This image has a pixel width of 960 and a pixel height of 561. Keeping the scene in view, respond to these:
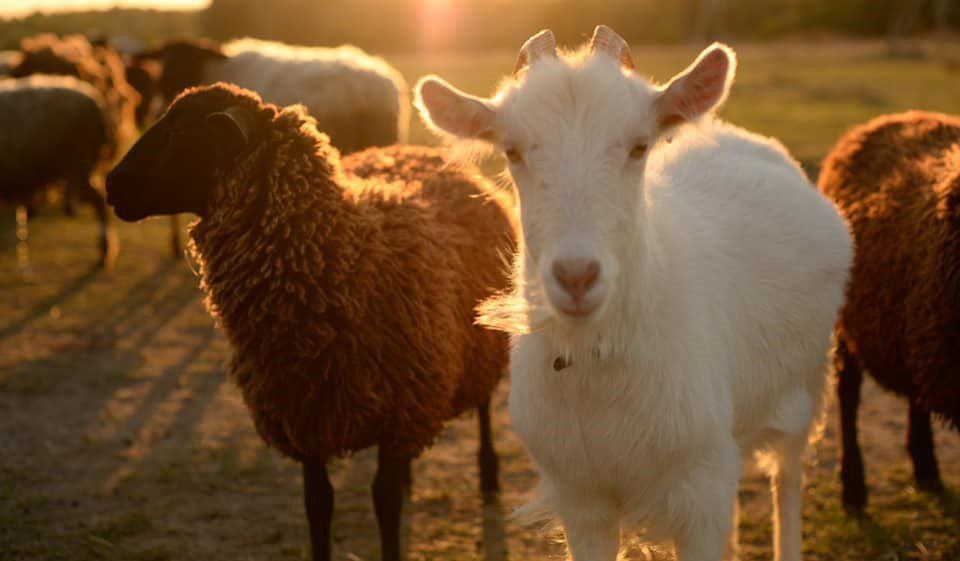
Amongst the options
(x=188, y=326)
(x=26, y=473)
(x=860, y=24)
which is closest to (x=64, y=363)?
(x=188, y=326)

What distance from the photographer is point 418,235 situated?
4523mm

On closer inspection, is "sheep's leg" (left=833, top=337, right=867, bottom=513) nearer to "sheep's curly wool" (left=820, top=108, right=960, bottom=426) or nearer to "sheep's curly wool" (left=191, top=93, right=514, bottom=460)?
"sheep's curly wool" (left=820, top=108, right=960, bottom=426)

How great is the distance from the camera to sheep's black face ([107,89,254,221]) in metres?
4.17

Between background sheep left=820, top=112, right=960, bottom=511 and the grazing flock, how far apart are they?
13 mm

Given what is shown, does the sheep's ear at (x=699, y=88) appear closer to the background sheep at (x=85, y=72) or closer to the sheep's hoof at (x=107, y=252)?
the sheep's hoof at (x=107, y=252)

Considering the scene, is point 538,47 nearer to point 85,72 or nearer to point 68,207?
point 85,72

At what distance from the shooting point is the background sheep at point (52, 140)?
10344 mm

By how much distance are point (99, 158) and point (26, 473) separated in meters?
6.12

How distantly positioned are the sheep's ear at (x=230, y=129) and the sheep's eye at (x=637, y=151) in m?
1.88

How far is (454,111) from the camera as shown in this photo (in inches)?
123

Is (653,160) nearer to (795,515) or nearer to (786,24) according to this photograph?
(795,515)

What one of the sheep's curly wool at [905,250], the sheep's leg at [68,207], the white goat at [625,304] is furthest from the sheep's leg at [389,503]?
the sheep's leg at [68,207]

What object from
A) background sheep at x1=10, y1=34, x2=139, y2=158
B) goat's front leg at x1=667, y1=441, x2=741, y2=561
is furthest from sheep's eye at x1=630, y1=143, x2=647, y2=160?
background sheep at x1=10, y1=34, x2=139, y2=158

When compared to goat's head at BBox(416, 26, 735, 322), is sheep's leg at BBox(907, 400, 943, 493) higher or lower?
lower
